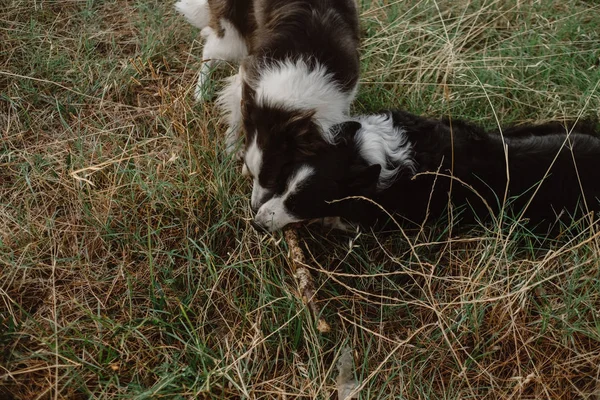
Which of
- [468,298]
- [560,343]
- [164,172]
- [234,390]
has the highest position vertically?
[164,172]

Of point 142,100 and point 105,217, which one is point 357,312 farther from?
point 142,100

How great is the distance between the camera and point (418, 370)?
2.66m

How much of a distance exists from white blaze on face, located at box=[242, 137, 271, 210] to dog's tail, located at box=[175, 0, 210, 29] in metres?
1.59

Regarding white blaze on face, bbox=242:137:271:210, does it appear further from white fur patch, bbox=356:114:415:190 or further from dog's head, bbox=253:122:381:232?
white fur patch, bbox=356:114:415:190

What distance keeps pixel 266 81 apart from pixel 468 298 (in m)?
1.65

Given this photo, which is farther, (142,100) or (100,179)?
(142,100)

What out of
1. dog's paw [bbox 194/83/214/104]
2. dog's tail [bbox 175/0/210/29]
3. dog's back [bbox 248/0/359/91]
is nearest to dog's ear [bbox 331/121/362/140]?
dog's back [bbox 248/0/359/91]

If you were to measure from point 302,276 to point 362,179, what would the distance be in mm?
629

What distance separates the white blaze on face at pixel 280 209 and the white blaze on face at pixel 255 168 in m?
0.10

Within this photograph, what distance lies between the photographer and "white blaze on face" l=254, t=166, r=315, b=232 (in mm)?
2953

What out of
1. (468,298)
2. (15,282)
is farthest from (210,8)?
(468,298)

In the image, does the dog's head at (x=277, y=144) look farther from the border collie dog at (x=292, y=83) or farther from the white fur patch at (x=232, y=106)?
the white fur patch at (x=232, y=106)

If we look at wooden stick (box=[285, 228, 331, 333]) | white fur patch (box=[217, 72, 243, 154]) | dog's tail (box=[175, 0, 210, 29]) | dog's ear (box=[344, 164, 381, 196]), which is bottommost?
wooden stick (box=[285, 228, 331, 333])

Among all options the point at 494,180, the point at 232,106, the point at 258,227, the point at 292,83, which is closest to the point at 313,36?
the point at 292,83
